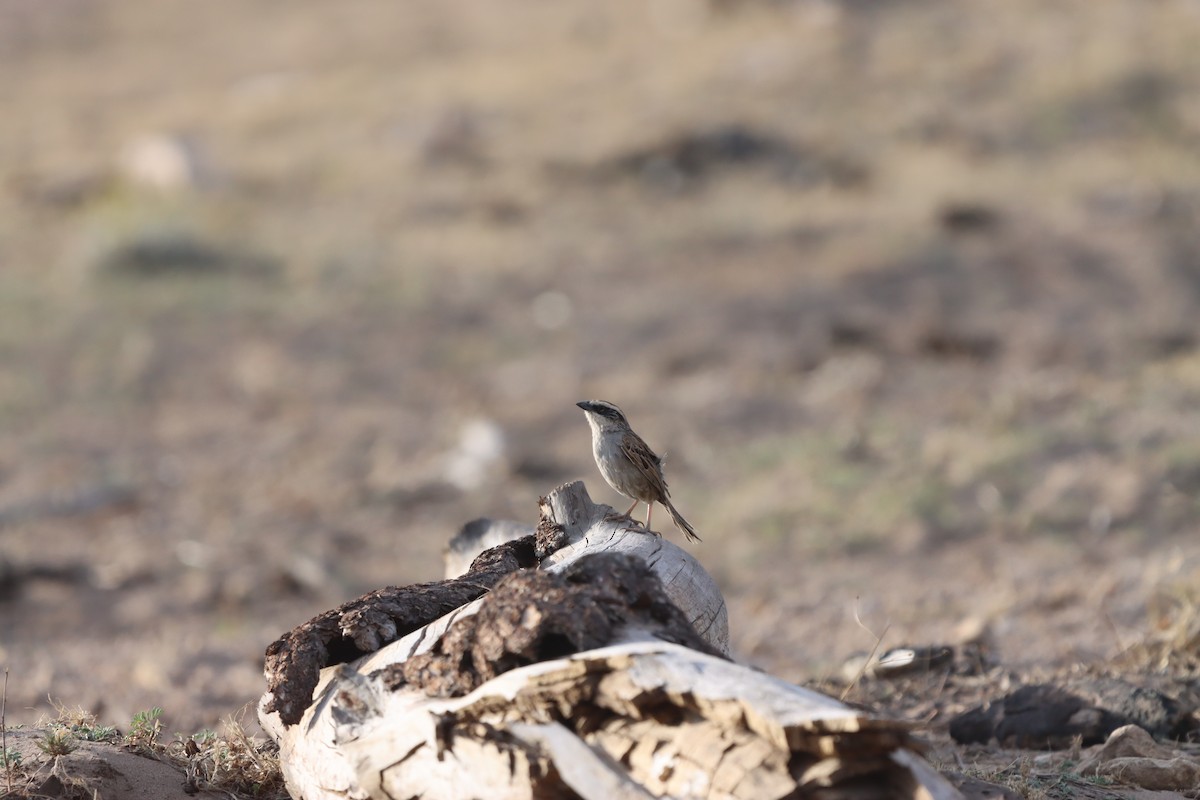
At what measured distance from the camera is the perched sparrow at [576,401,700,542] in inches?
208

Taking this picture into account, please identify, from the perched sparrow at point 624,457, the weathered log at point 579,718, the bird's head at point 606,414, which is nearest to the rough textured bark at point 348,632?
the weathered log at point 579,718

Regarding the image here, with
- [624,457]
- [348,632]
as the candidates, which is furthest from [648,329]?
[348,632]

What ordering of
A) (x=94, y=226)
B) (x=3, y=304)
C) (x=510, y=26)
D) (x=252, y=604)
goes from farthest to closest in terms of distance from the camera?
(x=510, y=26) → (x=94, y=226) → (x=3, y=304) → (x=252, y=604)

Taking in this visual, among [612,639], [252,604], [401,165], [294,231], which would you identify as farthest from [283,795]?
[401,165]

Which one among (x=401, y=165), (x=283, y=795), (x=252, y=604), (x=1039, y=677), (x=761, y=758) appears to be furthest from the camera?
(x=401, y=165)

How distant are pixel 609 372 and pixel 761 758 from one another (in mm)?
10706

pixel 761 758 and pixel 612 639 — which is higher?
pixel 612 639

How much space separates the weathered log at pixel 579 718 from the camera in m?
2.92

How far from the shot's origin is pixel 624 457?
5.28 metres

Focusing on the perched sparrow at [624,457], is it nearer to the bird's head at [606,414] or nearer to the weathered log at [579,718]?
the bird's head at [606,414]

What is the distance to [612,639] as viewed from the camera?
Answer: 3363mm

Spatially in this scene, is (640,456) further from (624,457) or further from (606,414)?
(606,414)

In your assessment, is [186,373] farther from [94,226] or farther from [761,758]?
[761,758]

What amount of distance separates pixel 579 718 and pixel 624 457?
7.01 ft
